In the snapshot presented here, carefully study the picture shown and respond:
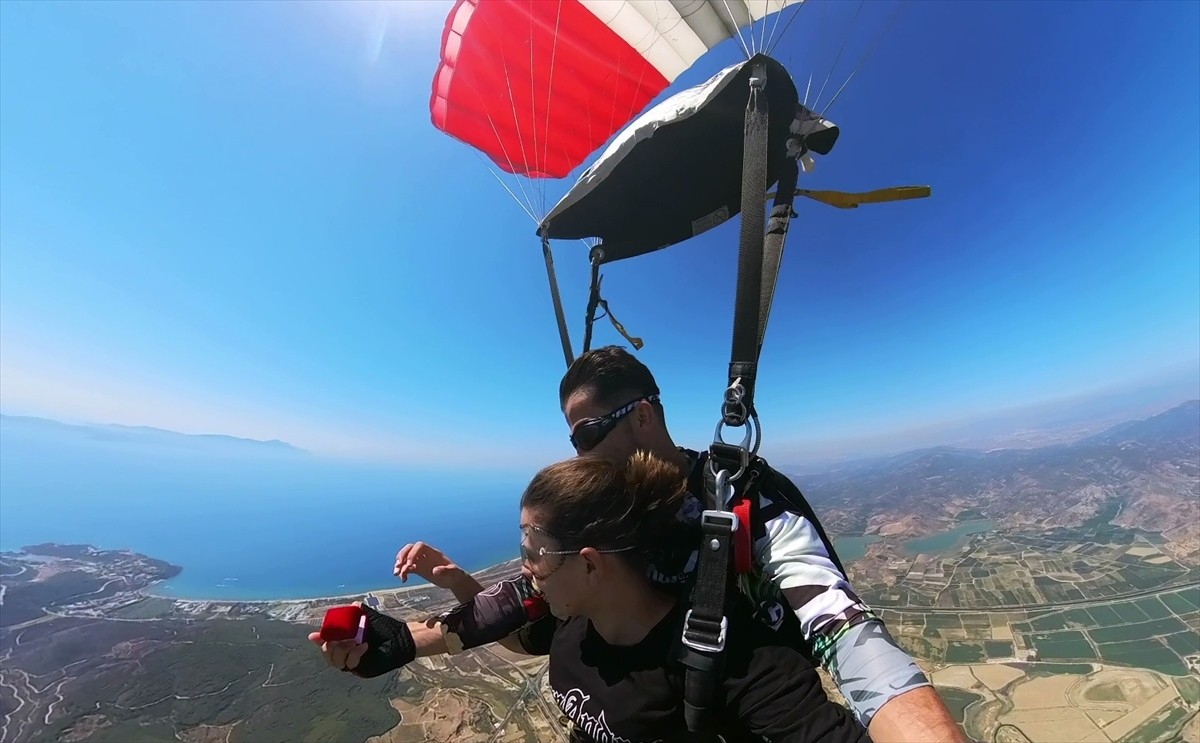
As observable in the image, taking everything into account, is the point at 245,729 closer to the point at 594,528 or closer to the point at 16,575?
the point at 594,528

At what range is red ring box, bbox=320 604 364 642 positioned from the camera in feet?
4.25

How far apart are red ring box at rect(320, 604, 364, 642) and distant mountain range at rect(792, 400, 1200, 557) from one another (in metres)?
49.0

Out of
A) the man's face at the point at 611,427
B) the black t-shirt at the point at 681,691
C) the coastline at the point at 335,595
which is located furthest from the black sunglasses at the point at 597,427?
the coastline at the point at 335,595

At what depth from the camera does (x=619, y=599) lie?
1262 millimetres

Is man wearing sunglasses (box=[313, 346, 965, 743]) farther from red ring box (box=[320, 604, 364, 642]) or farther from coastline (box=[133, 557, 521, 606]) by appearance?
coastline (box=[133, 557, 521, 606])

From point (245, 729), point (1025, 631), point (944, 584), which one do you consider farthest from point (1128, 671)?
point (245, 729)

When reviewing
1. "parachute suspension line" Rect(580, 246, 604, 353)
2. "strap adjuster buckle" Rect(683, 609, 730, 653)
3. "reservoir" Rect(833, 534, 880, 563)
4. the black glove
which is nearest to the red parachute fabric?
"parachute suspension line" Rect(580, 246, 604, 353)

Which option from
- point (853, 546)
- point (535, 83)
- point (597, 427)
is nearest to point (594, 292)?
point (597, 427)

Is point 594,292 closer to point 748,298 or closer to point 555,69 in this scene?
point 748,298

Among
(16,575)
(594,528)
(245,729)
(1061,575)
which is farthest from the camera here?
(16,575)

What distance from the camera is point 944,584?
2527 centimetres

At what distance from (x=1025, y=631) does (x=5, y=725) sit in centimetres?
4746

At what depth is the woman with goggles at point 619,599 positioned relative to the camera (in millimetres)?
1100

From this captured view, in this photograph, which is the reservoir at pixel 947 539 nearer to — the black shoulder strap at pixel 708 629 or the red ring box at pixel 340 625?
the black shoulder strap at pixel 708 629
